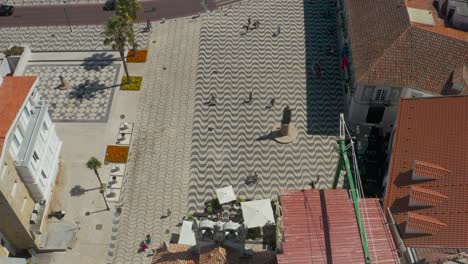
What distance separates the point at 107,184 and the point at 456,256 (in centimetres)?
4178

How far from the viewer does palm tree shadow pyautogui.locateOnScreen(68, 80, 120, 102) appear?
232ft

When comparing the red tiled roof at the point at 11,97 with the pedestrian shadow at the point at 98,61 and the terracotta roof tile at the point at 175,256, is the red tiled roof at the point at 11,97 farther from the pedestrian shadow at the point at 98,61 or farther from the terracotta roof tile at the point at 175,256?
the pedestrian shadow at the point at 98,61

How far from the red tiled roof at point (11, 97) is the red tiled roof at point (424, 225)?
41840mm

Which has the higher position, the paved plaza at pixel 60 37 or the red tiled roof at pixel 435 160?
the paved plaza at pixel 60 37

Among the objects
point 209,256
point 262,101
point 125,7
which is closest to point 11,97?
point 125,7

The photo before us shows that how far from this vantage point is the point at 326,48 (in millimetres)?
77875

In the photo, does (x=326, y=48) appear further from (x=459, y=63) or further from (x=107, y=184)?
(x=107, y=184)

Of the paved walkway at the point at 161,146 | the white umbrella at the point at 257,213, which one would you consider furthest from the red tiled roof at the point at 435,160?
the paved walkway at the point at 161,146

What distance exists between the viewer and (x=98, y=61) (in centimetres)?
7594

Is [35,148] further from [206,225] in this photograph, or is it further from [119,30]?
[206,225]

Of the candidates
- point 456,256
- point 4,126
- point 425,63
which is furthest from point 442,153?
point 4,126

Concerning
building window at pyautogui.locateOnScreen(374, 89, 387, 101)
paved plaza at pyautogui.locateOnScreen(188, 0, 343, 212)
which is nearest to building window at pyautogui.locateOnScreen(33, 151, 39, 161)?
paved plaza at pyautogui.locateOnScreen(188, 0, 343, 212)

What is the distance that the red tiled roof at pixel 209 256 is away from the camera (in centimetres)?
3947

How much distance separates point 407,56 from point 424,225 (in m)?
24.5
